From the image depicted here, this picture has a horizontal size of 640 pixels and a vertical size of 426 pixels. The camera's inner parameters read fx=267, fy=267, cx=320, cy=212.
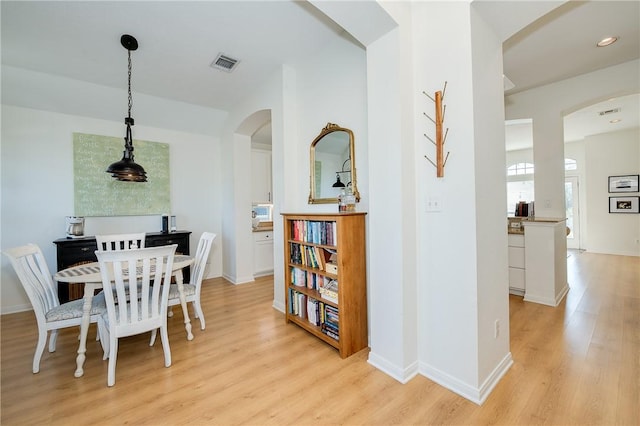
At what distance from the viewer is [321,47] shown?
2873 mm

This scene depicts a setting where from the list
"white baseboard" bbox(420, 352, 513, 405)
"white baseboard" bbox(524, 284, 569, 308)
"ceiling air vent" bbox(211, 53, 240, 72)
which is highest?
"ceiling air vent" bbox(211, 53, 240, 72)

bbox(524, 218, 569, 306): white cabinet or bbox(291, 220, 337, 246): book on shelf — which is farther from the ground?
bbox(291, 220, 337, 246): book on shelf

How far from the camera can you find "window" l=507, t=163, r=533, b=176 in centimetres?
757

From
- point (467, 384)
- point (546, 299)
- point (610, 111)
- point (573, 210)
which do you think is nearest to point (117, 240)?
point (467, 384)

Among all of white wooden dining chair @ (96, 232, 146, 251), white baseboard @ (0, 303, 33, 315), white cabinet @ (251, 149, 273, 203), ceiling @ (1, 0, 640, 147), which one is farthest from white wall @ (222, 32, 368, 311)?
white baseboard @ (0, 303, 33, 315)

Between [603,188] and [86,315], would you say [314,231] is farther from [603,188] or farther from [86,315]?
[603,188]

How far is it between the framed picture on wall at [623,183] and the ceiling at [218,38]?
14.9 feet

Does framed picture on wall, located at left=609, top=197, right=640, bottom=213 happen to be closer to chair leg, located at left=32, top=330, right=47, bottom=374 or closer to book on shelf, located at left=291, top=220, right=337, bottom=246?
book on shelf, located at left=291, top=220, right=337, bottom=246

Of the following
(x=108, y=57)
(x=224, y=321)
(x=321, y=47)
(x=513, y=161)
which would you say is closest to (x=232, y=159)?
(x=108, y=57)

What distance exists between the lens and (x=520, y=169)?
25.4 ft

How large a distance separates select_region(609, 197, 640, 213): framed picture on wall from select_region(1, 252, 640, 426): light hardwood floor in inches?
192

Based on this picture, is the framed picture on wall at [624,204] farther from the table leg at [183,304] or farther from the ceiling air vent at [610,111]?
the table leg at [183,304]

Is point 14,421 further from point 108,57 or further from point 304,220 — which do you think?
point 108,57

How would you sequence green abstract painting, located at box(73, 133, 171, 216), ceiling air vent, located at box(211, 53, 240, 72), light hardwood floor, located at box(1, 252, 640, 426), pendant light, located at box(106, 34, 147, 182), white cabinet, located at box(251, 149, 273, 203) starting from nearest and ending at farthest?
light hardwood floor, located at box(1, 252, 640, 426), pendant light, located at box(106, 34, 147, 182), ceiling air vent, located at box(211, 53, 240, 72), green abstract painting, located at box(73, 133, 171, 216), white cabinet, located at box(251, 149, 273, 203)
